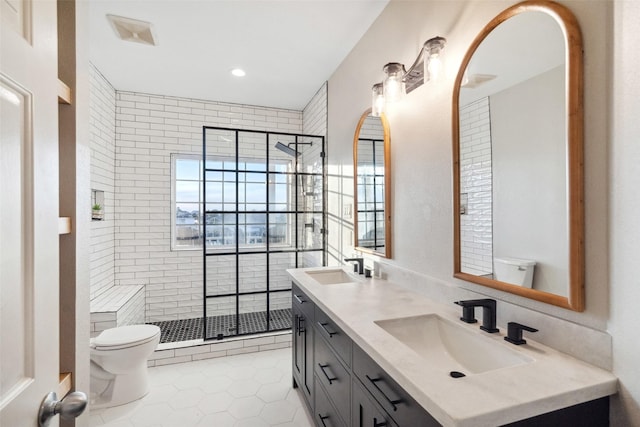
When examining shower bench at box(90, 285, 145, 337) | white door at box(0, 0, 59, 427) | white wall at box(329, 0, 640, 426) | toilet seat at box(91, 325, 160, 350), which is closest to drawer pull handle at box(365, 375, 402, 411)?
white wall at box(329, 0, 640, 426)

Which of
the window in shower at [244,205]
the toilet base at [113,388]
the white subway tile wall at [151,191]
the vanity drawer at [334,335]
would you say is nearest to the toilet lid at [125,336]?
the toilet base at [113,388]

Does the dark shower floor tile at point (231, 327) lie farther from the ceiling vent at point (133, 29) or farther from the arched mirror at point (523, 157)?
the ceiling vent at point (133, 29)

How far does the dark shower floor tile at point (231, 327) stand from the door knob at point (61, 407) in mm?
2508

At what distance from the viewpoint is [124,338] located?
2305mm

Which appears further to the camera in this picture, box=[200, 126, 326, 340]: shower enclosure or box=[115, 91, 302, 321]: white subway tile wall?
box=[115, 91, 302, 321]: white subway tile wall

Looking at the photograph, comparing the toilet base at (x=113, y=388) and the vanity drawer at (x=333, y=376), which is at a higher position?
the vanity drawer at (x=333, y=376)

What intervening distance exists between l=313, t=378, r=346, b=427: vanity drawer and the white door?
3.82 ft

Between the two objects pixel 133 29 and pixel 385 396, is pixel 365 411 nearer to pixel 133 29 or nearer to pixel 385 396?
pixel 385 396

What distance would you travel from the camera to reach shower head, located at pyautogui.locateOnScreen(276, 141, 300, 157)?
3359 mm

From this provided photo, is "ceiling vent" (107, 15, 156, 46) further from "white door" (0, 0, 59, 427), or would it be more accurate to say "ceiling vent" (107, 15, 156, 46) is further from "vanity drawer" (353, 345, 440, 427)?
"vanity drawer" (353, 345, 440, 427)

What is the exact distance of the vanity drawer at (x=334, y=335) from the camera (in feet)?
4.40

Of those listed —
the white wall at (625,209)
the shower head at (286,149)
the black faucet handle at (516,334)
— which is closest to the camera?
the white wall at (625,209)

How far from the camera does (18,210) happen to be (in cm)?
56

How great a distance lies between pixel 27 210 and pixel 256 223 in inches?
105
